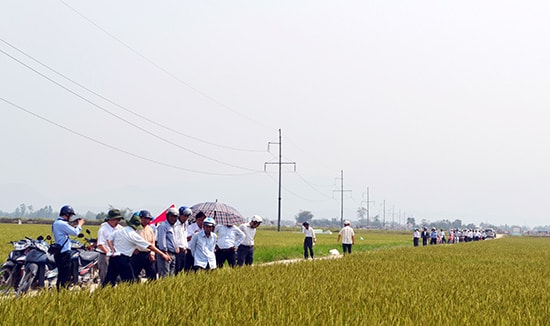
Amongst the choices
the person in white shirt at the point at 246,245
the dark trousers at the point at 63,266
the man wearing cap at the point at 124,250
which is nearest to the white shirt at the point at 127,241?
the man wearing cap at the point at 124,250

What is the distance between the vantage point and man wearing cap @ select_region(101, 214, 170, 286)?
10.5 meters

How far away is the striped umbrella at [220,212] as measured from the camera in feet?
70.5

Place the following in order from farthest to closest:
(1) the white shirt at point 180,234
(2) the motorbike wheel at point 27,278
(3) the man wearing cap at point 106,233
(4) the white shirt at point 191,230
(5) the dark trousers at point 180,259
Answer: (4) the white shirt at point 191,230, (5) the dark trousers at point 180,259, (1) the white shirt at point 180,234, (2) the motorbike wheel at point 27,278, (3) the man wearing cap at point 106,233

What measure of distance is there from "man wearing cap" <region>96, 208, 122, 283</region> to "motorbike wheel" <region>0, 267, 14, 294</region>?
165cm

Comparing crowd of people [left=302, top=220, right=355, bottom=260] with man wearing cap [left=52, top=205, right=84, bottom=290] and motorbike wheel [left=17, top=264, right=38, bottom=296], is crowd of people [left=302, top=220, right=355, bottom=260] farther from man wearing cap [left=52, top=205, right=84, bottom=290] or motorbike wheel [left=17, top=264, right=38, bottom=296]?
motorbike wheel [left=17, top=264, right=38, bottom=296]

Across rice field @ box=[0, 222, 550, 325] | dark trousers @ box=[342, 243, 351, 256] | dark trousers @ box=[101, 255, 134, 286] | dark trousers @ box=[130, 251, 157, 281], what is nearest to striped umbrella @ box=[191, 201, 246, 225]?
dark trousers @ box=[342, 243, 351, 256]

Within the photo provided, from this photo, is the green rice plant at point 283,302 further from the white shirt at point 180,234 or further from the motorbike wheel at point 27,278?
the motorbike wheel at point 27,278

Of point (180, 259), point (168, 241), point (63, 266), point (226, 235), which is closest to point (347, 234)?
point (226, 235)

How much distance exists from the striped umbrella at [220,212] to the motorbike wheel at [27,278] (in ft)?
30.6

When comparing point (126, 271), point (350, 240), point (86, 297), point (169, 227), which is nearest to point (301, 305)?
point (86, 297)

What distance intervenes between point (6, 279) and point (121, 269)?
10.5ft

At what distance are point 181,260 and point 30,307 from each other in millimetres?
7123

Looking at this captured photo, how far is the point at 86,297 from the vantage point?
820 centimetres

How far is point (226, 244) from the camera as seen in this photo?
15320mm
